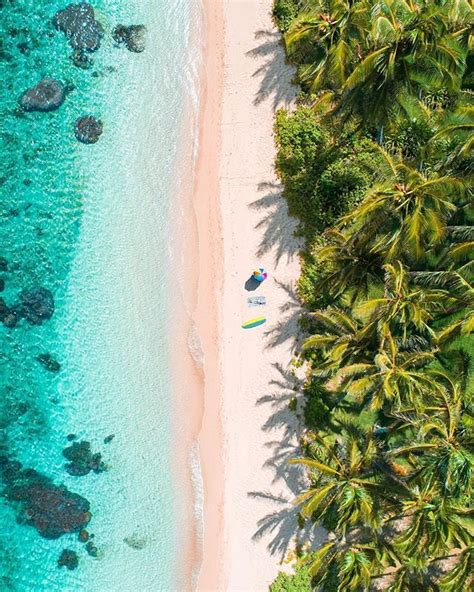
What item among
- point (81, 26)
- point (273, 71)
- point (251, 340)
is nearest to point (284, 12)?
point (273, 71)

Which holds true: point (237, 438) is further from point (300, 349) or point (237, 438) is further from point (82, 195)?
point (82, 195)

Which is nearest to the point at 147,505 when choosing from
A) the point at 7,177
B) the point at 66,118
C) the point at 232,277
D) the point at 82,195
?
the point at 232,277

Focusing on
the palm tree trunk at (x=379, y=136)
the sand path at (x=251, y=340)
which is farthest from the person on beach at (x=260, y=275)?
the palm tree trunk at (x=379, y=136)

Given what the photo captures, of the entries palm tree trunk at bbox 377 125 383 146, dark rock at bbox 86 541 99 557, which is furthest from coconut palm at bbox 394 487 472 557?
palm tree trunk at bbox 377 125 383 146

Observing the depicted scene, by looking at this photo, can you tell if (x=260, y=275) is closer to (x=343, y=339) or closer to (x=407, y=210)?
(x=343, y=339)

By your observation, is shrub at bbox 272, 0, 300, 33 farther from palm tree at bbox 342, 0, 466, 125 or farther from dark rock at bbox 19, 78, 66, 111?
dark rock at bbox 19, 78, 66, 111

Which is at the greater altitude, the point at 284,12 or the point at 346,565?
the point at 284,12

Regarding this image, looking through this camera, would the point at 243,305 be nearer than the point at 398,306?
No

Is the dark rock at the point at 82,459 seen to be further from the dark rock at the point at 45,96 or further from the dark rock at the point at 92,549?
the dark rock at the point at 45,96
